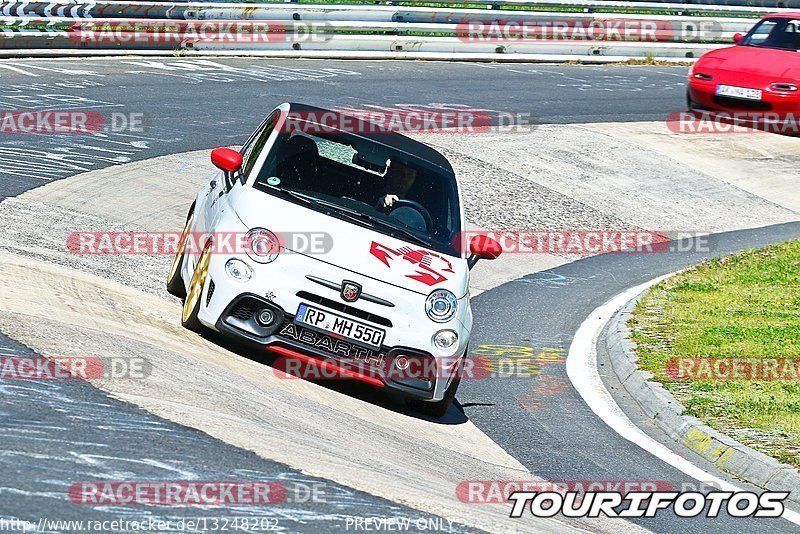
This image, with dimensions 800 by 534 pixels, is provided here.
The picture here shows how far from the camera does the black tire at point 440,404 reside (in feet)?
25.4

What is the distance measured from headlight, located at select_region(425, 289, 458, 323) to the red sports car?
12741 millimetres

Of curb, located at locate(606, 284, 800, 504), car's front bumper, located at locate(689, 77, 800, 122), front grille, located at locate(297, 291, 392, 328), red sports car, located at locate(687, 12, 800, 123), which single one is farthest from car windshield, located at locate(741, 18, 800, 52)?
front grille, located at locate(297, 291, 392, 328)

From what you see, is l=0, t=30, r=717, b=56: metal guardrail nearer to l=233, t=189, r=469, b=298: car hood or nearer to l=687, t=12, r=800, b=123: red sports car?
l=687, t=12, r=800, b=123: red sports car

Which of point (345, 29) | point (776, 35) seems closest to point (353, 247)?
point (776, 35)

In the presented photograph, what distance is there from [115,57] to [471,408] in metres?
14.1

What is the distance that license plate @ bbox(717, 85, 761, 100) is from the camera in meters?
19.0

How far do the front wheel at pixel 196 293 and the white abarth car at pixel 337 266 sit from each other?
0.01 metres

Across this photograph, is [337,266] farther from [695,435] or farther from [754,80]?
[754,80]

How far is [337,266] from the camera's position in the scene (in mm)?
7430

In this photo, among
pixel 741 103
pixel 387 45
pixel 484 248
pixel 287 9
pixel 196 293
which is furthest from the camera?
pixel 387 45

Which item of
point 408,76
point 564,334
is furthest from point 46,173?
point 408,76

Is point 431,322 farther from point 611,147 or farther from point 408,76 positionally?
point 408,76

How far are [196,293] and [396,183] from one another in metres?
1.64

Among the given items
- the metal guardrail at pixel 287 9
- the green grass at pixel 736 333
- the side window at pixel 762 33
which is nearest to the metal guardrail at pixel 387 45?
the metal guardrail at pixel 287 9
